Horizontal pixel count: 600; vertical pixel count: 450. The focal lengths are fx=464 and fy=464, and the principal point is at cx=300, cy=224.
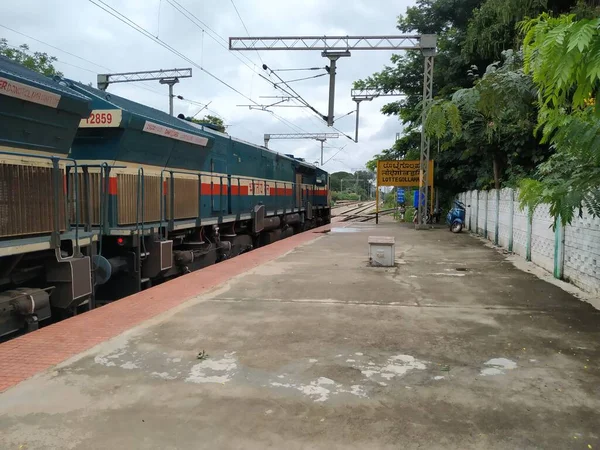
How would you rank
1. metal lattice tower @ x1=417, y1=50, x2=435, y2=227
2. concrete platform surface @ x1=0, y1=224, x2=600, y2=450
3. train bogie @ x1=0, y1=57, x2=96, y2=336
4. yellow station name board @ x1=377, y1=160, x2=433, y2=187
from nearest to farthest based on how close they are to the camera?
concrete platform surface @ x1=0, y1=224, x2=600, y2=450 < train bogie @ x1=0, y1=57, x2=96, y2=336 < metal lattice tower @ x1=417, y1=50, x2=435, y2=227 < yellow station name board @ x1=377, y1=160, x2=433, y2=187

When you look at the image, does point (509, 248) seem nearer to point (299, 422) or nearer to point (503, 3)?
point (503, 3)

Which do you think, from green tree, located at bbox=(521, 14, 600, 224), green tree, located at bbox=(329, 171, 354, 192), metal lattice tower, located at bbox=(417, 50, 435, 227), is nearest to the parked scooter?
metal lattice tower, located at bbox=(417, 50, 435, 227)

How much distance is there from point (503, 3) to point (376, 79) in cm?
1345

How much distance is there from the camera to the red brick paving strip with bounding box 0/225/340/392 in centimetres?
429

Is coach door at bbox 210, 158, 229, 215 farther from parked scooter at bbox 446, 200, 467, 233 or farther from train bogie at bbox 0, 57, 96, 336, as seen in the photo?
parked scooter at bbox 446, 200, 467, 233

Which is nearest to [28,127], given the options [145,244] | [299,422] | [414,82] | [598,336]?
[145,244]

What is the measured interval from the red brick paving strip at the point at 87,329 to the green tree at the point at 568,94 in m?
4.63

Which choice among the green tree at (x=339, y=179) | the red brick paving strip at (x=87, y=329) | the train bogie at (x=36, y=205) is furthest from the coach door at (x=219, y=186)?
the green tree at (x=339, y=179)

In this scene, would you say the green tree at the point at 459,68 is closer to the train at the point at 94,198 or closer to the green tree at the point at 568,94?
the train at the point at 94,198

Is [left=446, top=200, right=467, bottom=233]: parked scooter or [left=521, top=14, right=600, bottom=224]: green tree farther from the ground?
[left=521, top=14, right=600, bottom=224]: green tree

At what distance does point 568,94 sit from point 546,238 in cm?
651

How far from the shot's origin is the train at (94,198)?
16.9ft

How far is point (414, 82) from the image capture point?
2580 centimetres

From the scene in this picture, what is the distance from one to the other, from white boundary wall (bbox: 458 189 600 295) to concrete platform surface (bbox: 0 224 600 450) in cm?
80
